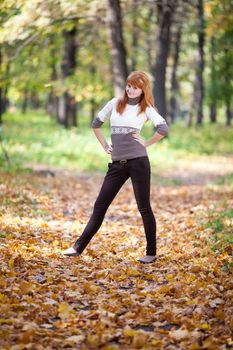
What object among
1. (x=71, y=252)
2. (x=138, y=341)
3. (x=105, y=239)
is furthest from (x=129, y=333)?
(x=105, y=239)

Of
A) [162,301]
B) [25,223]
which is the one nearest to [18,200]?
[25,223]

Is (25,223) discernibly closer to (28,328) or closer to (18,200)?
Result: (18,200)

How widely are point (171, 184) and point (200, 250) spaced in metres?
6.82

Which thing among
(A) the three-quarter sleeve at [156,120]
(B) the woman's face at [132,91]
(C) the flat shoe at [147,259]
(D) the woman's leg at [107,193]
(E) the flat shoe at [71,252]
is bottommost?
(C) the flat shoe at [147,259]

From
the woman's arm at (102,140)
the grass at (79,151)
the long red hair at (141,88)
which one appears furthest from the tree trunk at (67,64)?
the long red hair at (141,88)

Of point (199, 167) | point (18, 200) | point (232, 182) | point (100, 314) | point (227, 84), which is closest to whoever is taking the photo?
point (100, 314)

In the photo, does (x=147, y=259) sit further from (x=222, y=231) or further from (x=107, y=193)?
(x=222, y=231)

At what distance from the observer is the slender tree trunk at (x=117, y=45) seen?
58.6ft

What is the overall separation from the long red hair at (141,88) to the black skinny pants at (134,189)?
62 cm

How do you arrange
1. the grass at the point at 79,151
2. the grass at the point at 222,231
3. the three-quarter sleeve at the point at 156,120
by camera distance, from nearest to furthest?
the three-quarter sleeve at the point at 156,120, the grass at the point at 222,231, the grass at the point at 79,151

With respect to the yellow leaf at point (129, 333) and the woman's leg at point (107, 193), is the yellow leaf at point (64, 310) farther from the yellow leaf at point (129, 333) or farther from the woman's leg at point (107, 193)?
the woman's leg at point (107, 193)

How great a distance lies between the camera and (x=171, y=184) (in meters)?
14.0

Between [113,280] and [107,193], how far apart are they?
1070 millimetres

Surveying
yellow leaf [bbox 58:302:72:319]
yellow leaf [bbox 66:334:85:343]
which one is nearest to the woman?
yellow leaf [bbox 58:302:72:319]
